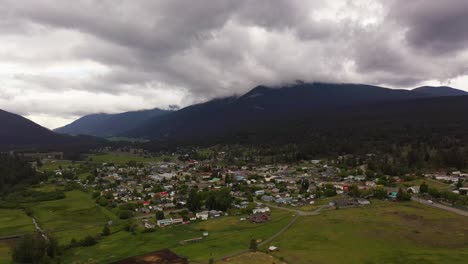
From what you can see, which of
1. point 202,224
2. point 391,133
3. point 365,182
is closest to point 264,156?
point 391,133

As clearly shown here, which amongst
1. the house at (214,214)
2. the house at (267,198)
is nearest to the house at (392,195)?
the house at (267,198)

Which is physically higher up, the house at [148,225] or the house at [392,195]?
the house at [392,195]

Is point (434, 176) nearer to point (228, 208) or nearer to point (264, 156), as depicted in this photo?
point (228, 208)

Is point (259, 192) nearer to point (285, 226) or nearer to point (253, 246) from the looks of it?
point (285, 226)

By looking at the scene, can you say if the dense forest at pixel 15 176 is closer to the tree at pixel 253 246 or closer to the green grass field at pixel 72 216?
the green grass field at pixel 72 216

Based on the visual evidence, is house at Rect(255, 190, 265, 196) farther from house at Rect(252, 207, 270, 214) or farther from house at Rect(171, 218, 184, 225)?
house at Rect(171, 218, 184, 225)

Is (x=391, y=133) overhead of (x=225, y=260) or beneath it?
overhead

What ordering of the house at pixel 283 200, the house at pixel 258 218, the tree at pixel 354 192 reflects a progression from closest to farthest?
the house at pixel 258 218, the tree at pixel 354 192, the house at pixel 283 200
